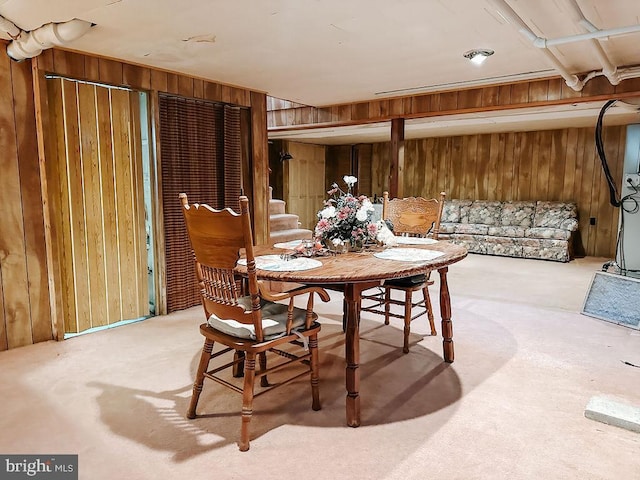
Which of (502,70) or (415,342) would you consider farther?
(502,70)

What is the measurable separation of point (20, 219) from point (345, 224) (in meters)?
2.26

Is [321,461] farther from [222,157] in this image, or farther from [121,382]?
[222,157]

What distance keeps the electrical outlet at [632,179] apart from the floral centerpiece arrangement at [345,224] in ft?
12.9

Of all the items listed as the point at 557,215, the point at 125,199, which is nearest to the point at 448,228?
the point at 557,215

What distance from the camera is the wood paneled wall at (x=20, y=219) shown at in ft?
9.71

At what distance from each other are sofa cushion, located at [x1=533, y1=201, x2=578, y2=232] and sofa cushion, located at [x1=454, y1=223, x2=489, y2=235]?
787mm

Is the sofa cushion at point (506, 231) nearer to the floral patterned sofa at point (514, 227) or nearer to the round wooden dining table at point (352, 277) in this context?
the floral patterned sofa at point (514, 227)

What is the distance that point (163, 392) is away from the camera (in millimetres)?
2432

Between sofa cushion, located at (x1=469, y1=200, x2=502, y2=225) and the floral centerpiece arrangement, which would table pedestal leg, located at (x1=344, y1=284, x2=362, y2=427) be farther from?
sofa cushion, located at (x1=469, y1=200, x2=502, y2=225)

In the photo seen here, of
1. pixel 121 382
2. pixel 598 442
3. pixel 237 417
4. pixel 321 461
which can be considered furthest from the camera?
pixel 121 382

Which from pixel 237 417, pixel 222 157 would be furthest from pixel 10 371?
pixel 222 157

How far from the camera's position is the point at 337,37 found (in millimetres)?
2934

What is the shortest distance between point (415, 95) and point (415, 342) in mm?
2805

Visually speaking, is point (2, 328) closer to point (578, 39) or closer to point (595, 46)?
point (578, 39)
